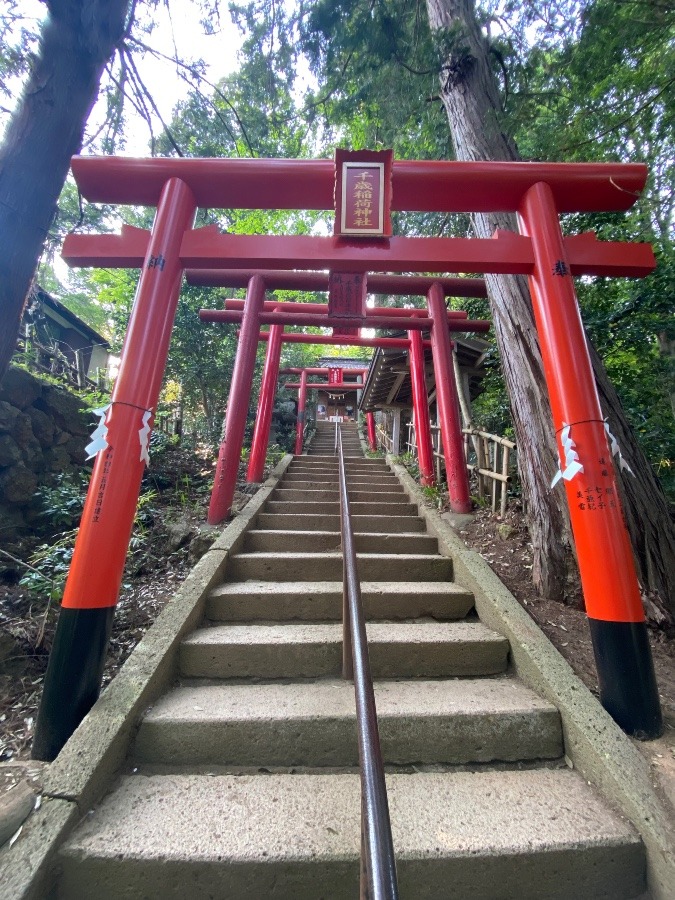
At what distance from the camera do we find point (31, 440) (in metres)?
4.84

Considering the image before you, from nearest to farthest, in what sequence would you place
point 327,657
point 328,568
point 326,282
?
point 327,657 → point 328,568 → point 326,282

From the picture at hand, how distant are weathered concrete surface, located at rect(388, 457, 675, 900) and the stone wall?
4.87m

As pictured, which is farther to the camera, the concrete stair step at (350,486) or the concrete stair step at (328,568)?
the concrete stair step at (350,486)

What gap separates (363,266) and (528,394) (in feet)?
5.68

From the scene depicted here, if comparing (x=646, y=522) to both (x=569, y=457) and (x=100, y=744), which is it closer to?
(x=569, y=457)

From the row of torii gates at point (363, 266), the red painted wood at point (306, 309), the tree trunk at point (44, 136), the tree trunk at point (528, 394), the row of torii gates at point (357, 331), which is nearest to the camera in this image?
the row of torii gates at point (363, 266)

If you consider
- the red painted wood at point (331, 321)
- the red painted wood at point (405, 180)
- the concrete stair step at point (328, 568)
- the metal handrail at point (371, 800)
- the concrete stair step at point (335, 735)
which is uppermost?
the red painted wood at point (331, 321)

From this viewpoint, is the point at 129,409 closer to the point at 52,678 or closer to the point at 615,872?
the point at 52,678

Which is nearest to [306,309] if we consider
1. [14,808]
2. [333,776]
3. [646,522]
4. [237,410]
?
[237,410]

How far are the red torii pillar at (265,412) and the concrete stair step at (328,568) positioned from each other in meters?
2.61

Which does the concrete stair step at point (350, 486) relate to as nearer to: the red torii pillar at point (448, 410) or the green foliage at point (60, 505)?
the red torii pillar at point (448, 410)

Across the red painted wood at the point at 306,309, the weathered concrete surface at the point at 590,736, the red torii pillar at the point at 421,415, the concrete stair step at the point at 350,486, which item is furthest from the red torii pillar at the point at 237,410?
the weathered concrete surface at the point at 590,736

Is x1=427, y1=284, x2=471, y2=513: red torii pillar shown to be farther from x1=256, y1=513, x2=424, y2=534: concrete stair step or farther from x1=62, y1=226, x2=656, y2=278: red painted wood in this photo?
x1=62, y1=226, x2=656, y2=278: red painted wood

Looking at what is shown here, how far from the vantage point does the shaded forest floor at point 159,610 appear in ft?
6.38
